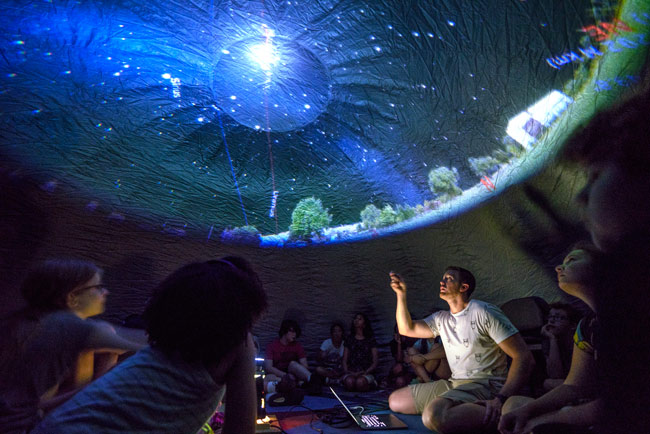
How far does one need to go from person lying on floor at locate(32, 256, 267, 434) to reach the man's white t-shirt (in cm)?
187

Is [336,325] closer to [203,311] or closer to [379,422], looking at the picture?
[379,422]

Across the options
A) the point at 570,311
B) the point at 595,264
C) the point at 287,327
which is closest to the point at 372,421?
the point at 570,311

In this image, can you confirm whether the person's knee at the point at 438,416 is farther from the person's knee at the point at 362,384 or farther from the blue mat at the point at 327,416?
the person's knee at the point at 362,384

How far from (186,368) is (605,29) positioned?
207 cm

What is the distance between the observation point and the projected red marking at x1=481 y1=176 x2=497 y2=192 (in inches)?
118

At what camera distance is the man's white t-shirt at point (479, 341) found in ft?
7.27

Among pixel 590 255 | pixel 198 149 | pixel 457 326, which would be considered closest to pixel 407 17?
pixel 590 255

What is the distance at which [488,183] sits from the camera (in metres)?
3.02

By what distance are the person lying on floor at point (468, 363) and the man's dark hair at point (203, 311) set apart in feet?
5.28

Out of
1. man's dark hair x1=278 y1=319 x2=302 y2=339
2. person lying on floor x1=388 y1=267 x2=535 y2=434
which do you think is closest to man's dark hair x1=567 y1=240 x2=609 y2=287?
person lying on floor x1=388 y1=267 x2=535 y2=434

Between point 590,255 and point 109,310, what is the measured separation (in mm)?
4346

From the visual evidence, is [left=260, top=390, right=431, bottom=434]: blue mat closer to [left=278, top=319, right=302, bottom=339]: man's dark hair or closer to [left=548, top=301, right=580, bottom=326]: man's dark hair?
[left=278, top=319, right=302, bottom=339]: man's dark hair

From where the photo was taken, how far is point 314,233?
4.38 m

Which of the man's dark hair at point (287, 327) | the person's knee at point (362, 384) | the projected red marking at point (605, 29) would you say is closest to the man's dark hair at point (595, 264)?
the projected red marking at point (605, 29)
